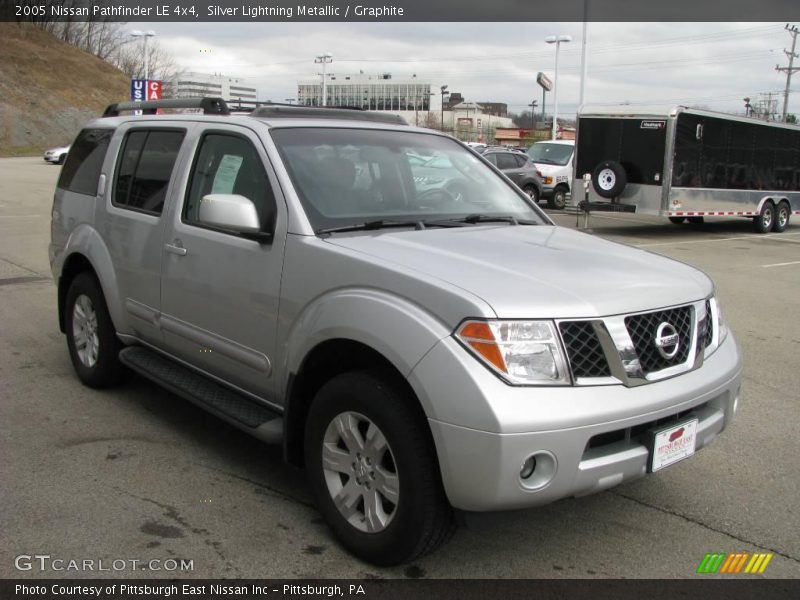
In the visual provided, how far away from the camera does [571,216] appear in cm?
2112

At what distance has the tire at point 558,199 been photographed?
22.0 m

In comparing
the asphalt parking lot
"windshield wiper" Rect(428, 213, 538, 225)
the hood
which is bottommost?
the asphalt parking lot

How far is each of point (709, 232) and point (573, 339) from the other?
17556 millimetres

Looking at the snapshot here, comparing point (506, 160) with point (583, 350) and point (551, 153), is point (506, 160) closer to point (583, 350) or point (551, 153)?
point (551, 153)

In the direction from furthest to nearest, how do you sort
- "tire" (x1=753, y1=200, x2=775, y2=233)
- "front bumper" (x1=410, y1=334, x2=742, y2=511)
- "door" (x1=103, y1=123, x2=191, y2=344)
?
1. "tire" (x1=753, y1=200, x2=775, y2=233)
2. "door" (x1=103, y1=123, x2=191, y2=344)
3. "front bumper" (x1=410, y1=334, x2=742, y2=511)

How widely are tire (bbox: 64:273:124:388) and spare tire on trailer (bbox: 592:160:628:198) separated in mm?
13459

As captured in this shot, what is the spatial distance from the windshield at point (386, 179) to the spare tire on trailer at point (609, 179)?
12760 millimetres

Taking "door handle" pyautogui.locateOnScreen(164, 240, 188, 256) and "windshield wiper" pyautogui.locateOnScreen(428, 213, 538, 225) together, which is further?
"door handle" pyautogui.locateOnScreen(164, 240, 188, 256)

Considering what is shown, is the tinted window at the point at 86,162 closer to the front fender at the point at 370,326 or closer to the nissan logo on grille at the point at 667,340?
the front fender at the point at 370,326

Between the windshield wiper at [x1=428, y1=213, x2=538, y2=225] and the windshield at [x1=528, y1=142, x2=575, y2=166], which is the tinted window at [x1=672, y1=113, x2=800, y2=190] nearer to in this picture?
the windshield at [x1=528, y1=142, x2=575, y2=166]

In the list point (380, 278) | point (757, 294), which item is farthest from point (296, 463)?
point (757, 294)

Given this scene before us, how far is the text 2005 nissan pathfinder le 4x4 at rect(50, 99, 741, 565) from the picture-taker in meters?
2.72

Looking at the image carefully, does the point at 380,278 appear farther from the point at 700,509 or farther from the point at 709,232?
the point at 709,232

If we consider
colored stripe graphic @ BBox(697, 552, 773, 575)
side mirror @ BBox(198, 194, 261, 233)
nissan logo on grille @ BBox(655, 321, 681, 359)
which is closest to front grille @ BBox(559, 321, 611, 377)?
nissan logo on grille @ BBox(655, 321, 681, 359)
